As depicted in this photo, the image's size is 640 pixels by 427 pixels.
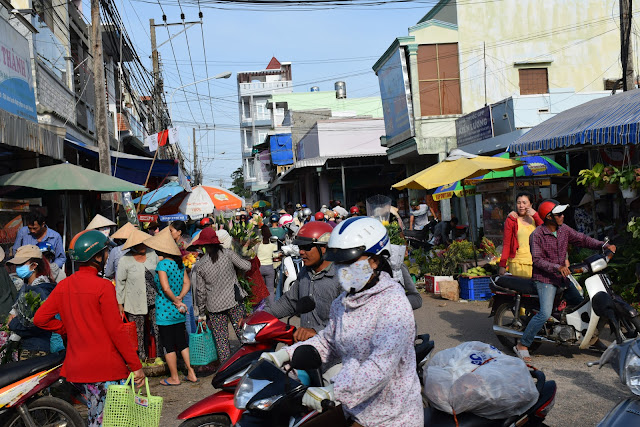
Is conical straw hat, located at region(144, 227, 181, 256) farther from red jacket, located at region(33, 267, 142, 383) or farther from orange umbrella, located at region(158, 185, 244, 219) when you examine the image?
orange umbrella, located at region(158, 185, 244, 219)

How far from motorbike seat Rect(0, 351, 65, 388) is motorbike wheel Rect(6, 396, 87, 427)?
0.85 ft

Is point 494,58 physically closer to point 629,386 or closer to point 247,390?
point 629,386

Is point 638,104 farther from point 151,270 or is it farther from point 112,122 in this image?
point 112,122

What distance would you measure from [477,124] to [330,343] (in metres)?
17.0

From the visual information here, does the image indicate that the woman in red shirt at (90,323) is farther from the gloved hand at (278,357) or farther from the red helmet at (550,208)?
the red helmet at (550,208)

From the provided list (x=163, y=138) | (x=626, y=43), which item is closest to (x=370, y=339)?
(x=626, y=43)

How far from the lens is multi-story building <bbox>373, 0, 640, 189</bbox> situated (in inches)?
863

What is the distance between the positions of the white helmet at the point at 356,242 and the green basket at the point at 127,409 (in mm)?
2037

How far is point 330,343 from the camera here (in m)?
3.16

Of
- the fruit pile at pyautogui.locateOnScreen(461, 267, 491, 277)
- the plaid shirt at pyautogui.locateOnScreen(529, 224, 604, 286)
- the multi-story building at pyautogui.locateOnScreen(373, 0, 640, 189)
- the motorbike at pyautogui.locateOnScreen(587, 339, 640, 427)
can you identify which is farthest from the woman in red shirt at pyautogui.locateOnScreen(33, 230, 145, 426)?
the multi-story building at pyautogui.locateOnScreen(373, 0, 640, 189)

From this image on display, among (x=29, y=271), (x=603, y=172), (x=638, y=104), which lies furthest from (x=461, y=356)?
(x=638, y=104)

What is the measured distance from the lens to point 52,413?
4.98m

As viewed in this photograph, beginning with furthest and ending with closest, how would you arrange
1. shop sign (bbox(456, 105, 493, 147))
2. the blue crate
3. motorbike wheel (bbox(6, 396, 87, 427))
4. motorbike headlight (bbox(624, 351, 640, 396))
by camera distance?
1. shop sign (bbox(456, 105, 493, 147))
2. the blue crate
3. motorbike wheel (bbox(6, 396, 87, 427))
4. motorbike headlight (bbox(624, 351, 640, 396))

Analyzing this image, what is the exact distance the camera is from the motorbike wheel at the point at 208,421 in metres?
3.98
